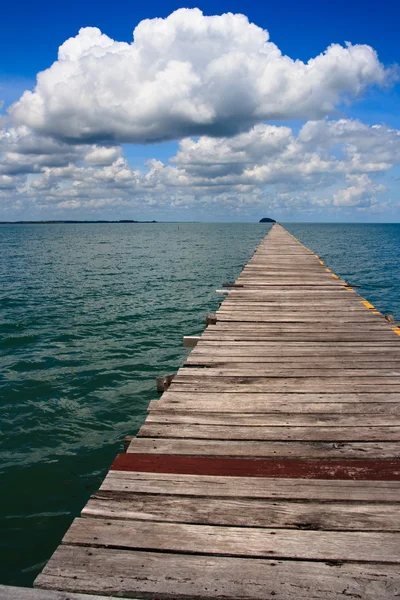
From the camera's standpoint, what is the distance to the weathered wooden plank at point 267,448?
3.83 meters

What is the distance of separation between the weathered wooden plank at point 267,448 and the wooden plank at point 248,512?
2.28ft

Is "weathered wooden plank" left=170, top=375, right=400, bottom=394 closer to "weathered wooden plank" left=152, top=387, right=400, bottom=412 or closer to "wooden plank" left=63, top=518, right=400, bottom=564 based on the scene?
"weathered wooden plank" left=152, top=387, right=400, bottom=412

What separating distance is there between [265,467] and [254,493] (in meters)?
0.39

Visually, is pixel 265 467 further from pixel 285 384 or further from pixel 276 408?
pixel 285 384

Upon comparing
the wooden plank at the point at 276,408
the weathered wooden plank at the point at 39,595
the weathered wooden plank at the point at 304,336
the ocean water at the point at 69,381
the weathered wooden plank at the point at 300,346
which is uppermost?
the weathered wooden plank at the point at 304,336

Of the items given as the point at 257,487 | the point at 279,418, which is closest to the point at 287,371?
the point at 279,418

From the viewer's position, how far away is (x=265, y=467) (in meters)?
3.61

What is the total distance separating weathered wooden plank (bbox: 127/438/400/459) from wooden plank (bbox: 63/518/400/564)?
1006 mm

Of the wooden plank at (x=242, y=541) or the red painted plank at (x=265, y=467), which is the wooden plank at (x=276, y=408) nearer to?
the red painted plank at (x=265, y=467)

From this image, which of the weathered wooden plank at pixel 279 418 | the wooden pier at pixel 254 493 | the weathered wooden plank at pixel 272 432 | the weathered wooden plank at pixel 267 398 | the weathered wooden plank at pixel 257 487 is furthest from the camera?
the weathered wooden plank at pixel 267 398

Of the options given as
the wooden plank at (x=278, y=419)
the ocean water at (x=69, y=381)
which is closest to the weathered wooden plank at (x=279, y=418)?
the wooden plank at (x=278, y=419)

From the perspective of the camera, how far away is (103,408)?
27.9 ft

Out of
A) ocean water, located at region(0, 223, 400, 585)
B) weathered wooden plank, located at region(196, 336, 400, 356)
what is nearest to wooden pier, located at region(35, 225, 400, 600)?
weathered wooden plank, located at region(196, 336, 400, 356)

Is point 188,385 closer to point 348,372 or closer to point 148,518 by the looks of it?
point 348,372
